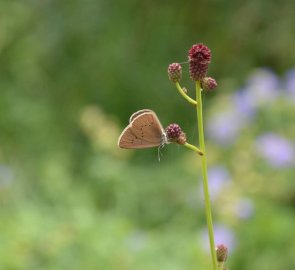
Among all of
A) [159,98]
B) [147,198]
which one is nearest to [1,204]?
[147,198]

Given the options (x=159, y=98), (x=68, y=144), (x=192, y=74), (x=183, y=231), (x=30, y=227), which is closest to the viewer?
(x=192, y=74)

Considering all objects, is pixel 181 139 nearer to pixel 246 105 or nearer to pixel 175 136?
pixel 175 136

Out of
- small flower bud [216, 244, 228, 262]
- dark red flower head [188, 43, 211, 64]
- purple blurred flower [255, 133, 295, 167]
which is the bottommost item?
small flower bud [216, 244, 228, 262]

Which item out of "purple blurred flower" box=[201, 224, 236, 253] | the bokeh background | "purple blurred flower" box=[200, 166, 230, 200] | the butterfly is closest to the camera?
the butterfly

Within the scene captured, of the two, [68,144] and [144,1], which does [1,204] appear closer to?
[68,144]

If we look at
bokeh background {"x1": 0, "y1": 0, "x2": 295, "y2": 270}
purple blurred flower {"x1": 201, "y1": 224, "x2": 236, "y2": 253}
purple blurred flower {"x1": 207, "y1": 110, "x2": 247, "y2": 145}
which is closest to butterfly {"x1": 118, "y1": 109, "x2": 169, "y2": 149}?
bokeh background {"x1": 0, "y1": 0, "x2": 295, "y2": 270}

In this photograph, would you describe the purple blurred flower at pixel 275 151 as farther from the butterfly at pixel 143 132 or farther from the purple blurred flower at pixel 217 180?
the butterfly at pixel 143 132

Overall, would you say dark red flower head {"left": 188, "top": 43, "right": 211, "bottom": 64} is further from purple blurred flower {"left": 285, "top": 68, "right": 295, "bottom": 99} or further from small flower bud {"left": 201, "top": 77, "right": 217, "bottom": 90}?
purple blurred flower {"left": 285, "top": 68, "right": 295, "bottom": 99}
